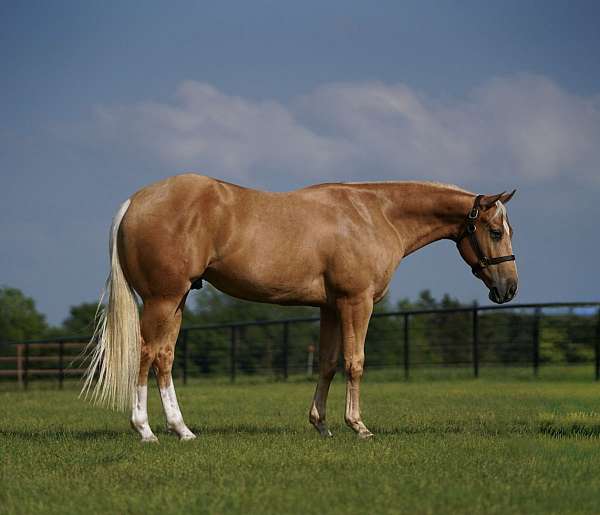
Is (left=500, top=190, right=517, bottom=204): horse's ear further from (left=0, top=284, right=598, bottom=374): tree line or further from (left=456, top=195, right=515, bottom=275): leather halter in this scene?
(left=0, top=284, right=598, bottom=374): tree line

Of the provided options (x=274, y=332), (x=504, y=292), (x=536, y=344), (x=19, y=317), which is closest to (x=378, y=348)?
(x=274, y=332)

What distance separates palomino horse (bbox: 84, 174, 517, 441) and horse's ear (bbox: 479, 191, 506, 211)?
0.06ft

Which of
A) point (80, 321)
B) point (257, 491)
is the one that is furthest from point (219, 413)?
point (80, 321)

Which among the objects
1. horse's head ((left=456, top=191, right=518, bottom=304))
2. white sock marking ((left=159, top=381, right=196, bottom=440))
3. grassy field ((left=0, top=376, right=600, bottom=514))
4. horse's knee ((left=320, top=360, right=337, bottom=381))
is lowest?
grassy field ((left=0, top=376, right=600, bottom=514))

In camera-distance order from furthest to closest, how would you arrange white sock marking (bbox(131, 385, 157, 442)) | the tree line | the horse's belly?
1. the tree line
2. the horse's belly
3. white sock marking (bbox(131, 385, 157, 442))

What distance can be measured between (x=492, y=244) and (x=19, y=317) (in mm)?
55497

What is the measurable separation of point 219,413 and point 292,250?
3.62m

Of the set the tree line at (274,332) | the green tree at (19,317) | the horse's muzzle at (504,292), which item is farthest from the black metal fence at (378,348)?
the horse's muzzle at (504,292)

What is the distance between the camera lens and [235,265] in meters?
6.82

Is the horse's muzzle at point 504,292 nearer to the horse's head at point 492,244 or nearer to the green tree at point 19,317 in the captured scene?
the horse's head at point 492,244

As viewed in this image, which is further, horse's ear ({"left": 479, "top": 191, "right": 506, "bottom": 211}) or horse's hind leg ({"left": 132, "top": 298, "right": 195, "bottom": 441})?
horse's ear ({"left": 479, "top": 191, "right": 506, "bottom": 211})

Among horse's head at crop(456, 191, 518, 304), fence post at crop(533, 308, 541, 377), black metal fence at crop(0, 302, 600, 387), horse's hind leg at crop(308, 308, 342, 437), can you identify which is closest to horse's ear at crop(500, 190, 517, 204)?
horse's head at crop(456, 191, 518, 304)

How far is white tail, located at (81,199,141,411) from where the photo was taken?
259 inches

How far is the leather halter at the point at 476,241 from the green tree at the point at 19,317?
5216 centimetres
